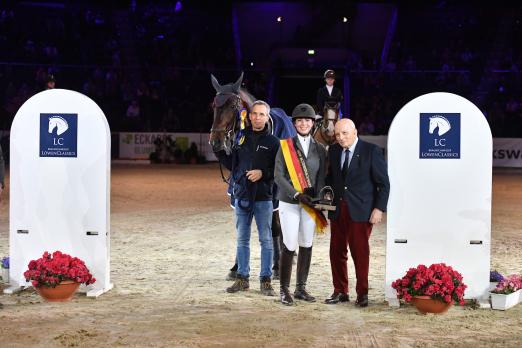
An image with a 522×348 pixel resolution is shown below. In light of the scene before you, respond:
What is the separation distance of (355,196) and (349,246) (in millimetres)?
480

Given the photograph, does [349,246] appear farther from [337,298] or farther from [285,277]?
[285,277]

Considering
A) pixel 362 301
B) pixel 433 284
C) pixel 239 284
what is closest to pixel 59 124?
pixel 239 284

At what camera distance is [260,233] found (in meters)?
7.98

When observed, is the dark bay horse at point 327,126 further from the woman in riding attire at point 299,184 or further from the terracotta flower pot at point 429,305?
the terracotta flower pot at point 429,305

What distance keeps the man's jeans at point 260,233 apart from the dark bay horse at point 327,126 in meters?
5.29

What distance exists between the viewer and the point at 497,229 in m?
12.7

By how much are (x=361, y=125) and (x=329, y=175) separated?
22128mm

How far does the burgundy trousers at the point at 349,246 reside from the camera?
728 cm

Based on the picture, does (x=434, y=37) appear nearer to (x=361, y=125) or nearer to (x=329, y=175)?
(x=361, y=125)

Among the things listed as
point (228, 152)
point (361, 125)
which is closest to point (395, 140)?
point (228, 152)

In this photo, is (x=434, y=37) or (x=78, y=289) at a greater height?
(x=434, y=37)

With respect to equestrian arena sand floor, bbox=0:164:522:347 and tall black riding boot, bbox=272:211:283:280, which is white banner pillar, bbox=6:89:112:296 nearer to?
equestrian arena sand floor, bbox=0:164:522:347

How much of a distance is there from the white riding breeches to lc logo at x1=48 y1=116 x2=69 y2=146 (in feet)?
7.61

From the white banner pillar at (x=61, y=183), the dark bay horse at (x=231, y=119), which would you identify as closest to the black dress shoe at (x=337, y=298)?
the dark bay horse at (x=231, y=119)
